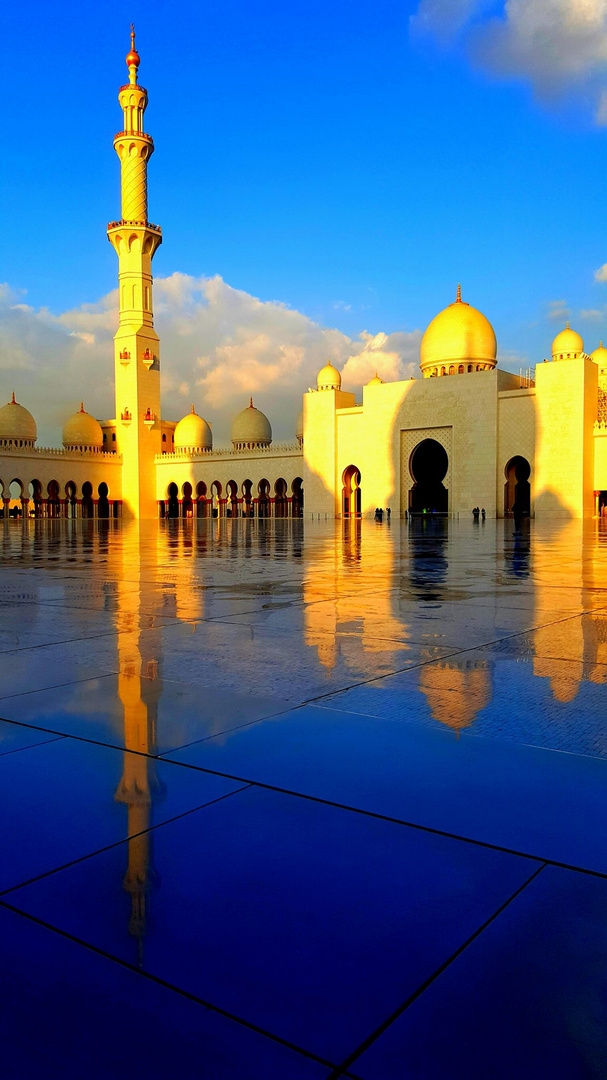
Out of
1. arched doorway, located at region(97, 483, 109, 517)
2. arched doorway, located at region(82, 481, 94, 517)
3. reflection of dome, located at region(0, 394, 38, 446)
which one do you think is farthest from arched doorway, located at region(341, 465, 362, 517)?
reflection of dome, located at region(0, 394, 38, 446)

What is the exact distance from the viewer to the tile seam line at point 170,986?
0.91m

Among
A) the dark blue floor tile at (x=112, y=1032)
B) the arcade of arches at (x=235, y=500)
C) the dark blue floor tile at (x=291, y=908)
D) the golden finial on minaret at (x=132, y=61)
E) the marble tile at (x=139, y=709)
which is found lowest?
the dark blue floor tile at (x=112, y=1032)

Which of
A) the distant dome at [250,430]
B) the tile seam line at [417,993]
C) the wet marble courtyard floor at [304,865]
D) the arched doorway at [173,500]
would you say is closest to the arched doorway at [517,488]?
the distant dome at [250,430]

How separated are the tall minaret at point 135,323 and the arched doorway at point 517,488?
18795 millimetres

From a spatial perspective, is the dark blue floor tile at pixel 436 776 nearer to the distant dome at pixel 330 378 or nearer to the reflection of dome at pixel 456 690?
the reflection of dome at pixel 456 690

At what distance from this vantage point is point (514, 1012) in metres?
0.97

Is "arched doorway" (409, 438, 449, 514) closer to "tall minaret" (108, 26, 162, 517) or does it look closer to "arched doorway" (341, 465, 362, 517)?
"arched doorway" (341, 465, 362, 517)

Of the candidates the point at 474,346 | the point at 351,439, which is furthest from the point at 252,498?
the point at 474,346

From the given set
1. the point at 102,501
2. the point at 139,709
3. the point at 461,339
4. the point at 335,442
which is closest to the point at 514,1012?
the point at 139,709

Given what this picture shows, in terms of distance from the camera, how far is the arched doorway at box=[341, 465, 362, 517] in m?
36.4

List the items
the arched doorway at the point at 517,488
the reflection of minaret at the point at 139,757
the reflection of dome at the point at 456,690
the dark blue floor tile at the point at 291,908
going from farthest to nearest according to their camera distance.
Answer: the arched doorway at the point at 517,488
the reflection of dome at the point at 456,690
the reflection of minaret at the point at 139,757
the dark blue floor tile at the point at 291,908

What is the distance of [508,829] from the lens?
147cm

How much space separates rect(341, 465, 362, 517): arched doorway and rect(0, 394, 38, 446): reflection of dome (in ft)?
57.2

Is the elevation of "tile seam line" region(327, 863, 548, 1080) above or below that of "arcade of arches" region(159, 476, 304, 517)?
below
